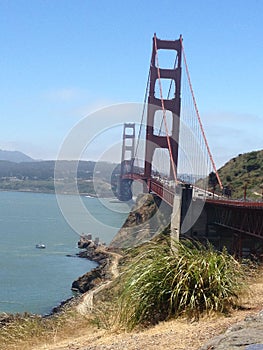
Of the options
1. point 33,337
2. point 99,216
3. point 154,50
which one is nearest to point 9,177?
point 99,216

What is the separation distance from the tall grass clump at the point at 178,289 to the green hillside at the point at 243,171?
138ft

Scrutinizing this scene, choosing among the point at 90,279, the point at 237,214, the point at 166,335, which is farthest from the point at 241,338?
the point at 90,279

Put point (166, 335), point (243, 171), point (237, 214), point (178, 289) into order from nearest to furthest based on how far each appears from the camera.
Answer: point (166, 335), point (178, 289), point (237, 214), point (243, 171)

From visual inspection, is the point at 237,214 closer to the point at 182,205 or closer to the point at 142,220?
the point at 182,205

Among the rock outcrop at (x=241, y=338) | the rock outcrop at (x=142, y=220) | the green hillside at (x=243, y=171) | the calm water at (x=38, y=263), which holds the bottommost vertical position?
the calm water at (x=38, y=263)

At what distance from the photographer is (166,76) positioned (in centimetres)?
4778

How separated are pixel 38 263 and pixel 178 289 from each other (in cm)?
3765

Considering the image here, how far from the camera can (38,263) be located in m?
42.4

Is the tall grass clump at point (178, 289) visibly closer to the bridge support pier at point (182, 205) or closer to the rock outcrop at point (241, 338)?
the rock outcrop at point (241, 338)

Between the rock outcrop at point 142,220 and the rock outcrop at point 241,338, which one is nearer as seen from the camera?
the rock outcrop at point 241,338

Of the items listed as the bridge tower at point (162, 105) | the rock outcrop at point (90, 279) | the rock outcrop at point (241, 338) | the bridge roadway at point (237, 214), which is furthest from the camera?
the bridge tower at point (162, 105)

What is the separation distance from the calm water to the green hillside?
13.5 metres

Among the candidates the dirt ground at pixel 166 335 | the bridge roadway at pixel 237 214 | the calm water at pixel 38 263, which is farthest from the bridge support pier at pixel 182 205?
the dirt ground at pixel 166 335

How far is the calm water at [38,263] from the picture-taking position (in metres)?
30.0
